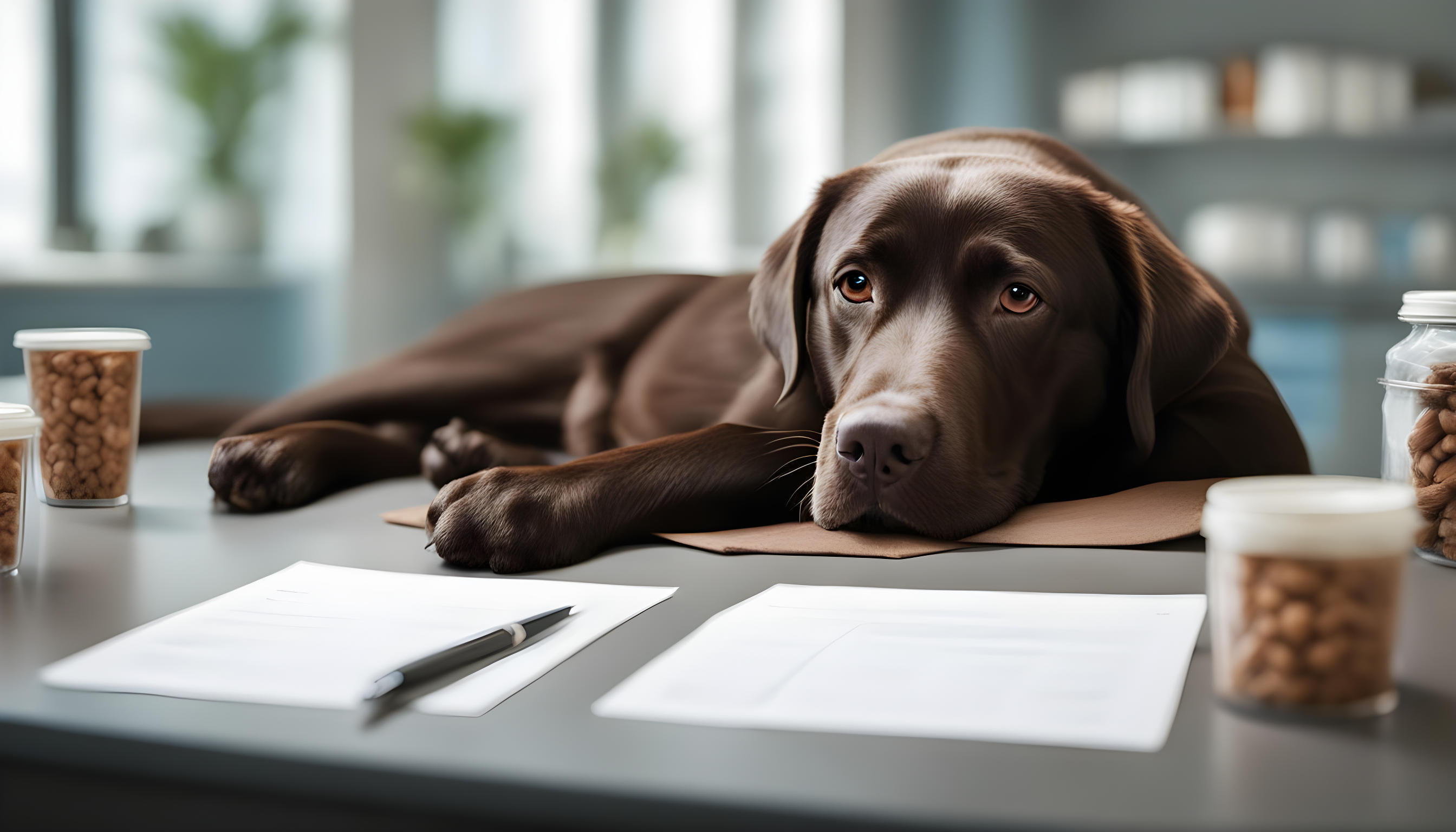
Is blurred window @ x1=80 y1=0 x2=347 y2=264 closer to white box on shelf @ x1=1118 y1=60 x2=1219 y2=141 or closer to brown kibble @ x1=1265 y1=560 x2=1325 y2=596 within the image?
white box on shelf @ x1=1118 y1=60 x2=1219 y2=141

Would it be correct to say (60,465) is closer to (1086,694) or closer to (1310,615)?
(1086,694)

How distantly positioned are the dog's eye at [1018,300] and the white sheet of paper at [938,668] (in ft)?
1.54

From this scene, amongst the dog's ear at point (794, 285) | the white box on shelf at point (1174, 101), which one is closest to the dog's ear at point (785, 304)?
the dog's ear at point (794, 285)

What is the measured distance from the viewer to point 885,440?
1.18 meters

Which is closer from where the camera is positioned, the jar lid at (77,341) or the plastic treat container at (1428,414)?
the plastic treat container at (1428,414)

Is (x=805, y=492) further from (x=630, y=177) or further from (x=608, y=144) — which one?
(x=608, y=144)

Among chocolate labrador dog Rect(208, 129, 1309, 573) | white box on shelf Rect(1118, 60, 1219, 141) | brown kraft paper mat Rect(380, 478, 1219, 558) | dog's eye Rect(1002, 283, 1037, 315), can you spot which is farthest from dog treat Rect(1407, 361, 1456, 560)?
white box on shelf Rect(1118, 60, 1219, 141)

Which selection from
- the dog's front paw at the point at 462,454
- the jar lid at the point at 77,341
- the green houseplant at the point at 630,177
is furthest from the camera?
the green houseplant at the point at 630,177

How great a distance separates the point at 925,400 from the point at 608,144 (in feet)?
18.5

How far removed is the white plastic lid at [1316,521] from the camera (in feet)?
2.06

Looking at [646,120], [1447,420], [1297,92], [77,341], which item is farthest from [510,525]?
[646,120]

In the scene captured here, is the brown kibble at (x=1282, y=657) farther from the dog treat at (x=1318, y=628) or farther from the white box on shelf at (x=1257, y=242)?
the white box on shelf at (x=1257, y=242)

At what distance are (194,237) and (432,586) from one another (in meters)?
5.39

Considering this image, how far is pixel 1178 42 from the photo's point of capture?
5.42 metres
